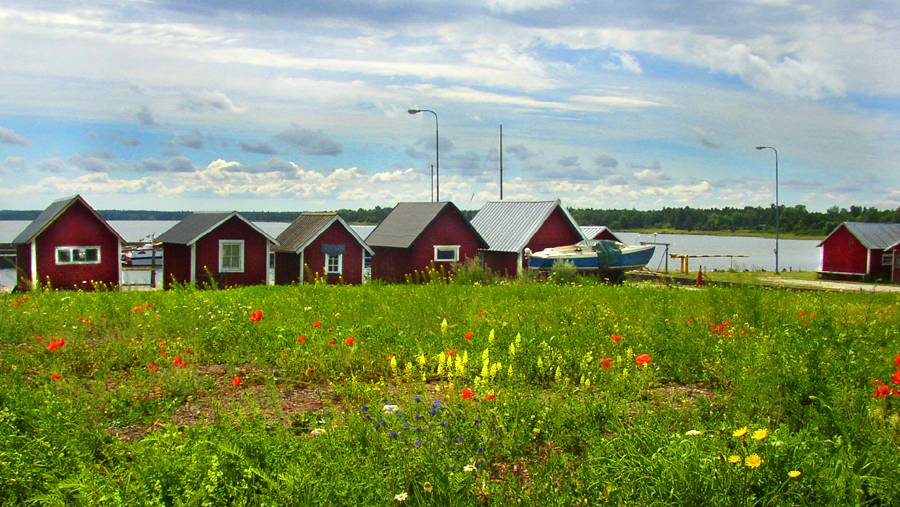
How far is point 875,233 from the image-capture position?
5056cm

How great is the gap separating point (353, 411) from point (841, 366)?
447 centimetres

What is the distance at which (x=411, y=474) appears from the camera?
5160 mm

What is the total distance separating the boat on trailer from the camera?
37.3 m

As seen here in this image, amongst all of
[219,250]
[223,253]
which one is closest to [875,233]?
[223,253]

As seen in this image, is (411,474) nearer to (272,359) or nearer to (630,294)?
(272,359)

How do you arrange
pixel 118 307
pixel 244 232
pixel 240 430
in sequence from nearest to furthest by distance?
1. pixel 240 430
2. pixel 118 307
3. pixel 244 232

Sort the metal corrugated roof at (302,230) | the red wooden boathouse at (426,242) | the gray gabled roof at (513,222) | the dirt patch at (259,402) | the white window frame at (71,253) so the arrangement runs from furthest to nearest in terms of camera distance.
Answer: the gray gabled roof at (513,222) < the red wooden boathouse at (426,242) < the metal corrugated roof at (302,230) < the white window frame at (71,253) < the dirt patch at (259,402)

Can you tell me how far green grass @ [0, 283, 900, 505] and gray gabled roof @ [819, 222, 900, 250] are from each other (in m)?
44.0

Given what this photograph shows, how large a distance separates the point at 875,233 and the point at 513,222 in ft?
81.6

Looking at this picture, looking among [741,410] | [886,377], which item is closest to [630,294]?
[886,377]

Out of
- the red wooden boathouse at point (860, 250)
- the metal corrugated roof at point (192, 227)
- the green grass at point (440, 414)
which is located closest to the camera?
the green grass at point (440, 414)

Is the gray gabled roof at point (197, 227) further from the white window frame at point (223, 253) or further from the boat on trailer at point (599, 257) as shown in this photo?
the boat on trailer at point (599, 257)

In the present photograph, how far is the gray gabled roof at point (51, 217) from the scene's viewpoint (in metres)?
34.3

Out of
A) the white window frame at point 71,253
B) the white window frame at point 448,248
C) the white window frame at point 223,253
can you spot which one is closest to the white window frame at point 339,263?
the white window frame at point 223,253
